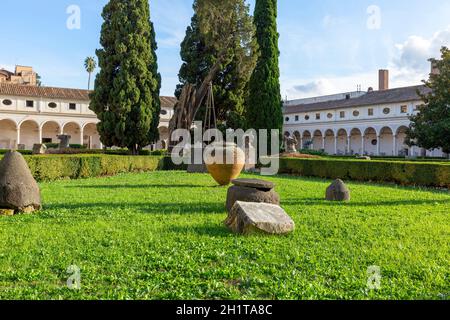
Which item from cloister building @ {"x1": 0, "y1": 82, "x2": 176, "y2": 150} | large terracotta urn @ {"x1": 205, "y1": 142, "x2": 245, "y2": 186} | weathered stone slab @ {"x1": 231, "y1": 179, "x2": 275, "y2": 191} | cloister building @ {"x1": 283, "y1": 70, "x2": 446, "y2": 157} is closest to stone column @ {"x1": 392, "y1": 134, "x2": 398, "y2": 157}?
cloister building @ {"x1": 283, "y1": 70, "x2": 446, "y2": 157}

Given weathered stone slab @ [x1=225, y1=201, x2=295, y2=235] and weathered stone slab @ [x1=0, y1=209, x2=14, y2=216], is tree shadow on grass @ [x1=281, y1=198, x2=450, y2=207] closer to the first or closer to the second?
weathered stone slab @ [x1=225, y1=201, x2=295, y2=235]

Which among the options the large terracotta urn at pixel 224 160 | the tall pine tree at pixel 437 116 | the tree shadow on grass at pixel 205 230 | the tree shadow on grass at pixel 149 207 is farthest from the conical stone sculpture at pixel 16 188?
the tall pine tree at pixel 437 116

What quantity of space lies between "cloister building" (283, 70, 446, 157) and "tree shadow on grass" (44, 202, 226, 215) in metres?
38.8

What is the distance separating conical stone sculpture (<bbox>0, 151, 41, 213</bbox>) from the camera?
7578 mm

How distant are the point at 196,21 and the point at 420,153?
95.0 feet

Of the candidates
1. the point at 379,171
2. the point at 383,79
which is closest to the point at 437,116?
the point at 379,171

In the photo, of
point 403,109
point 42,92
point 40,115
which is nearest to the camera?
point 40,115

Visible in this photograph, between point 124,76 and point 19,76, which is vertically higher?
point 19,76

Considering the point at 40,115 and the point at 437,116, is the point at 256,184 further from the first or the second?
the point at 40,115

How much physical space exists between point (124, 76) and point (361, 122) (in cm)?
3419

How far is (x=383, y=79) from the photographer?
5478 cm

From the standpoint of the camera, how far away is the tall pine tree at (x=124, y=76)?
84.6 ft

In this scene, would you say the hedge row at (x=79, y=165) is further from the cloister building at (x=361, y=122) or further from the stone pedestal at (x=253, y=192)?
the cloister building at (x=361, y=122)

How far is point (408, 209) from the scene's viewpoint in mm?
8836
